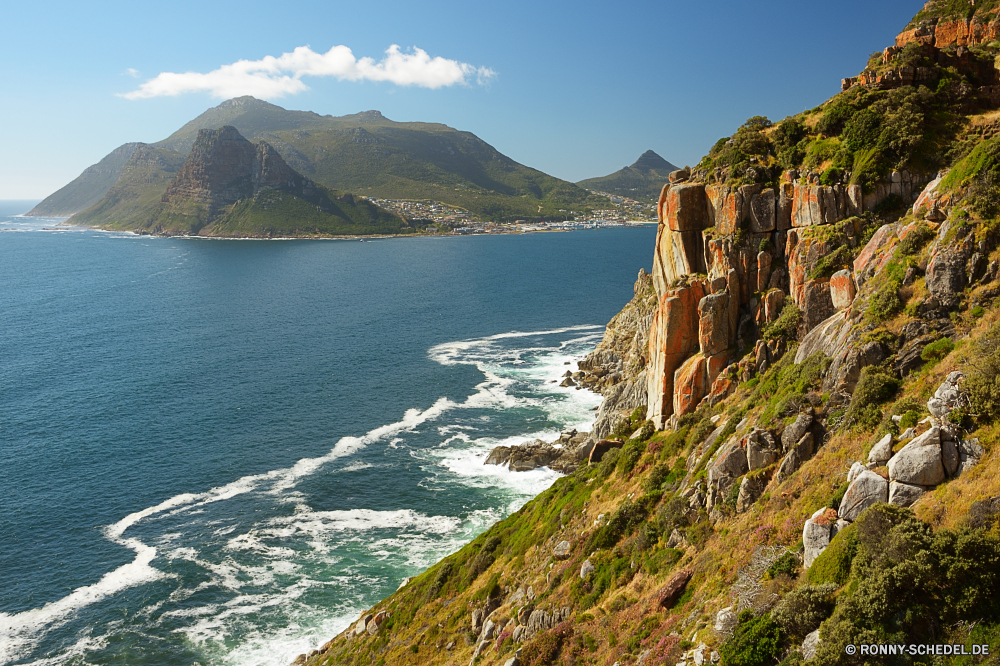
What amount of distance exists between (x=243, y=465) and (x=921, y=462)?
2771 inches

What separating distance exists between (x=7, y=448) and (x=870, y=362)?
302 ft

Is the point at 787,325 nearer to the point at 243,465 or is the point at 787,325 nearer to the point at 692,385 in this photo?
the point at 692,385

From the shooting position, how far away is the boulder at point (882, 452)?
19175mm

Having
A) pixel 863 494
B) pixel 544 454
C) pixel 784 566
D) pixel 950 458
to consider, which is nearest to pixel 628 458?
pixel 784 566

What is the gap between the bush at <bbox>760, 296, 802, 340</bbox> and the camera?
33562 mm

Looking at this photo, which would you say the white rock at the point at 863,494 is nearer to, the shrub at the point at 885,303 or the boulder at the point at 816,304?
the shrub at the point at 885,303

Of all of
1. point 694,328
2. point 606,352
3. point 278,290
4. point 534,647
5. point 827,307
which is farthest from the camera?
point 278,290

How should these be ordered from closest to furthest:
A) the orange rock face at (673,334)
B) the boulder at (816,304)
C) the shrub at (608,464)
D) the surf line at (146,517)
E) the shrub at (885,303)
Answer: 1. the shrub at (885,303)
2. the boulder at (816,304)
3. the orange rock face at (673,334)
4. the shrub at (608,464)
5. the surf line at (146,517)

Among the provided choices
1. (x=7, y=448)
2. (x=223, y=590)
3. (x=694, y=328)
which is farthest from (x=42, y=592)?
(x=694, y=328)

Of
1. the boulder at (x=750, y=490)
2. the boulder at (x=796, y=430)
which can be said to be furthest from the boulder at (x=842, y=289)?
the boulder at (x=750, y=490)

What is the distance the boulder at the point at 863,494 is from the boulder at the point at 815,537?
2.17 feet

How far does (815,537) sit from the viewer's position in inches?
741

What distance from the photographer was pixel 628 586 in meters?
27.1

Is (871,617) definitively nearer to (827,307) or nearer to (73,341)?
(827,307)
